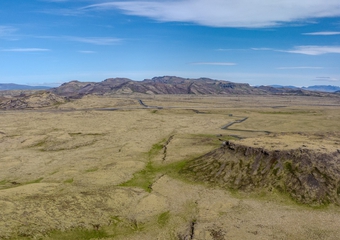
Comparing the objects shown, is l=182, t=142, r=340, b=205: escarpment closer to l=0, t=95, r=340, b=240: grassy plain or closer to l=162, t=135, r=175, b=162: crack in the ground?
l=0, t=95, r=340, b=240: grassy plain

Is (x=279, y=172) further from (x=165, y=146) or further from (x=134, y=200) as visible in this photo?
(x=165, y=146)

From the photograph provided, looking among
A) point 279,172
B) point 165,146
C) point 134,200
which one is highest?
point 279,172

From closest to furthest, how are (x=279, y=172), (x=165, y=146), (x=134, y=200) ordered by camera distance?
(x=134, y=200)
(x=279, y=172)
(x=165, y=146)

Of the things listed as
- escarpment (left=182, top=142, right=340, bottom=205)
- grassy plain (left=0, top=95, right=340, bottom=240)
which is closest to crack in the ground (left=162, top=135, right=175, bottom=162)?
grassy plain (left=0, top=95, right=340, bottom=240)

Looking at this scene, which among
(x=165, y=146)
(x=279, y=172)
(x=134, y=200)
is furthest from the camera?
(x=165, y=146)

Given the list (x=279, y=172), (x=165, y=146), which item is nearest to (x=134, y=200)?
(x=279, y=172)

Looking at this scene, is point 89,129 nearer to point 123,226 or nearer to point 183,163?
point 183,163

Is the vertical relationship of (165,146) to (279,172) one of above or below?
below

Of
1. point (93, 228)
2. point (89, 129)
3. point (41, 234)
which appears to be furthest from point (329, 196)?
point (89, 129)

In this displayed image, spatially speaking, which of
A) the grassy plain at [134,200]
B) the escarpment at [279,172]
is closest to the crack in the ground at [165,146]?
the grassy plain at [134,200]
